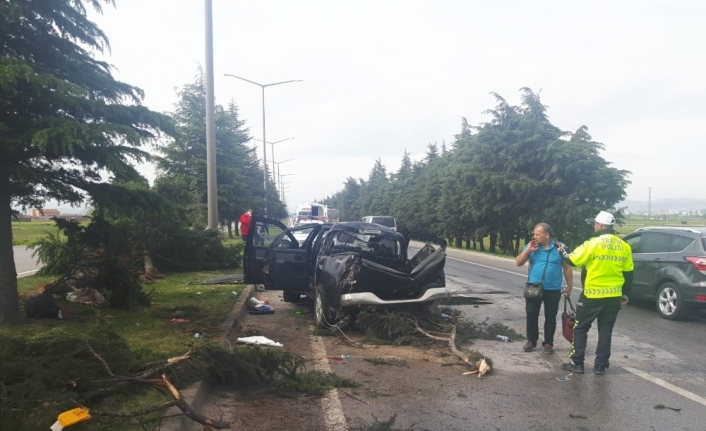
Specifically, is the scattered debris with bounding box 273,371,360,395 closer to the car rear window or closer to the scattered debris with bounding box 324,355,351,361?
the scattered debris with bounding box 324,355,351,361

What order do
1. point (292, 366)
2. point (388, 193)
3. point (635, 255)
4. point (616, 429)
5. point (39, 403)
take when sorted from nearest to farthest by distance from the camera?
1. point (39, 403)
2. point (616, 429)
3. point (292, 366)
4. point (635, 255)
5. point (388, 193)

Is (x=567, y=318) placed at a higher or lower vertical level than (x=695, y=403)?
higher

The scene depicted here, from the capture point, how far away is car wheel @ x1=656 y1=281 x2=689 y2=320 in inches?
372

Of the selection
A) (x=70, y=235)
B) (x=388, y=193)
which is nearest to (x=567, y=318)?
(x=70, y=235)

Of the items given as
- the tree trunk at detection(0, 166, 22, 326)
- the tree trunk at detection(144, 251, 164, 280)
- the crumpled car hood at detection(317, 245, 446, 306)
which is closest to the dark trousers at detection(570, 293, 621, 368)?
the crumpled car hood at detection(317, 245, 446, 306)

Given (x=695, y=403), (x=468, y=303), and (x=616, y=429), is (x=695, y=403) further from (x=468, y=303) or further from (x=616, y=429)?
(x=468, y=303)

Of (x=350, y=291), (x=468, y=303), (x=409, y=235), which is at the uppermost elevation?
(x=409, y=235)

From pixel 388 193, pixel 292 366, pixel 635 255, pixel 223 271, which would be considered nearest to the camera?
pixel 292 366

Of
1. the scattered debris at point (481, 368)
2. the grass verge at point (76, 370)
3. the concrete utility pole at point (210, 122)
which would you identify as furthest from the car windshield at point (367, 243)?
the concrete utility pole at point (210, 122)

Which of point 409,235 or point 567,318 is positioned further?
point 409,235

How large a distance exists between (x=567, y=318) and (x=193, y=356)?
4.48 metres

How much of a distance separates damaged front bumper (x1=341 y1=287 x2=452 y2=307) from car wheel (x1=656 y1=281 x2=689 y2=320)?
420 centimetres

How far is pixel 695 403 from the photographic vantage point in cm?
521

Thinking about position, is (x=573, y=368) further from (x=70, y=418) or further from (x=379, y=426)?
(x=70, y=418)
